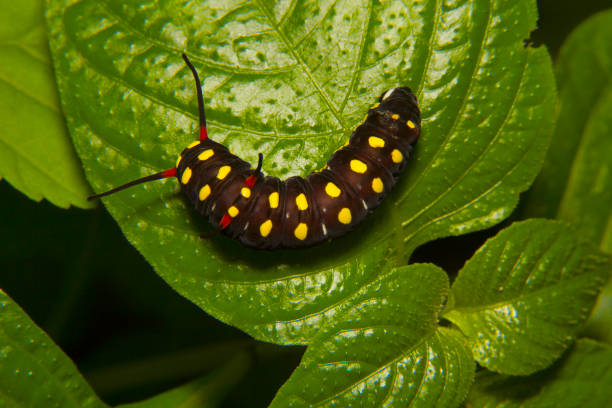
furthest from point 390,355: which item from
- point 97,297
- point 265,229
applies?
point 97,297

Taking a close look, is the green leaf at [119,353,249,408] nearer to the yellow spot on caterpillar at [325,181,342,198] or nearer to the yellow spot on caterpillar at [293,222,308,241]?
the yellow spot on caterpillar at [293,222,308,241]

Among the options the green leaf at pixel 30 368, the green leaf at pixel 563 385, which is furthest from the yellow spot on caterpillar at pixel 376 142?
the green leaf at pixel 30 368

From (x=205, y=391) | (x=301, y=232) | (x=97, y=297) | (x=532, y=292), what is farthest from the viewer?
(x=97, y=297)

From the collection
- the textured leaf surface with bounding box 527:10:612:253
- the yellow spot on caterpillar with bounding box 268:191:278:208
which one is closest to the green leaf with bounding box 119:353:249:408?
the yellow spot on caterpillar with bounding box 268:191:278:208

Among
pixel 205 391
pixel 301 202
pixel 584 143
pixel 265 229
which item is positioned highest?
pixel 584 143

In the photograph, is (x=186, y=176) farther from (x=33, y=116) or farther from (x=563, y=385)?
(x=563, y=385)

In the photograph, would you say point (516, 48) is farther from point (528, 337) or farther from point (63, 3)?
point (63, 3)

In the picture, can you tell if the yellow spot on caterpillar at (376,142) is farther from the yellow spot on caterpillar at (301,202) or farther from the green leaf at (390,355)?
the green leaf at (390,355)
